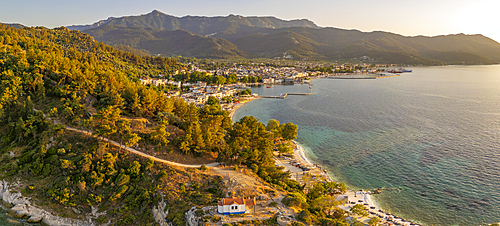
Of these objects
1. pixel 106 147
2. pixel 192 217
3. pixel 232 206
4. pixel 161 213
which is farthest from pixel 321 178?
pixel 106 147

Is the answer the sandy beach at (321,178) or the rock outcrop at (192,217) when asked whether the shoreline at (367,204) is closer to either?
the sandy beach at (321,178)

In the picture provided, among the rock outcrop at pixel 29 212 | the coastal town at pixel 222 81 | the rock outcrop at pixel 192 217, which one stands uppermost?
the coastal town at pixel 222 81

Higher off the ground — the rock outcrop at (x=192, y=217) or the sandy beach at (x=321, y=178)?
the rock outcrop at (x=192, y=217)

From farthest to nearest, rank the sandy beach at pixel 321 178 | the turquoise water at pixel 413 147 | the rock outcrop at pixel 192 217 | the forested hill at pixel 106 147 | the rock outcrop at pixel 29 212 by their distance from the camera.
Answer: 1. the turquoise water at pixel 413 147
2. the sandy beach at pixel 321 178
3. the forested hill at pixel 106 147
4. the rock outcrop at pixel 29 212
5. the rock outcrop at pixel 192 217

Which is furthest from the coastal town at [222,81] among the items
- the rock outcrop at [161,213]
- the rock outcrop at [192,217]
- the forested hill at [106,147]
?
the rock outcrop at [192,217]

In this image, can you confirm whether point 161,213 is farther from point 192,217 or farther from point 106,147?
point 106,147

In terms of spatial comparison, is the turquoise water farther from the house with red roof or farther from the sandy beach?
the house with red roof

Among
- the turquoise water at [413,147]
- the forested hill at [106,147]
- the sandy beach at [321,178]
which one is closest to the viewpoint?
the forested hill at [106,147]
